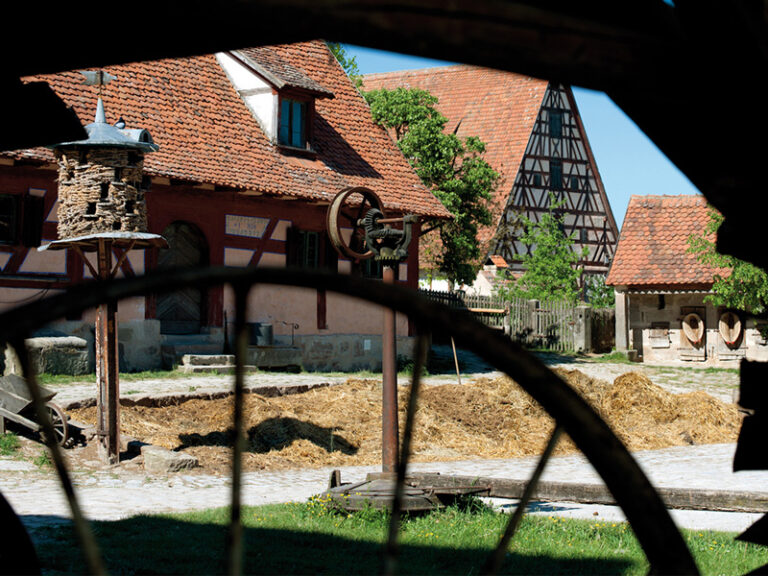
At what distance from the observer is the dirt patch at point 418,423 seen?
10.7 meters

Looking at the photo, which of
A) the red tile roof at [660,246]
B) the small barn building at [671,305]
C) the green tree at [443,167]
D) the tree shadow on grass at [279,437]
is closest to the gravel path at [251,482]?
the tree shadow on grass at [279,437]

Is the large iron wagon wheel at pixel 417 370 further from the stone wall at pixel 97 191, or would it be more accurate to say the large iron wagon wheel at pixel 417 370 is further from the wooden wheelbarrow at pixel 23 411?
the wooden wheelbarrow at pixel 23 411

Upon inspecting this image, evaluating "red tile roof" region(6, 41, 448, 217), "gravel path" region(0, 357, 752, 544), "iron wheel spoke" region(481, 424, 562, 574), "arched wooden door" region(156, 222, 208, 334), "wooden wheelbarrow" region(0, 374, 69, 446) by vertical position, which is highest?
"red tile roof" region(6, 41, 448, 217)

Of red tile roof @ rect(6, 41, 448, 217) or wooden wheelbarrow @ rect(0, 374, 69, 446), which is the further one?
red tile roof @ rect(6, 41, 448, 217)

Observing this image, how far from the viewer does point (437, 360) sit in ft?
69.1

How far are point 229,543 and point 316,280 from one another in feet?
1.30

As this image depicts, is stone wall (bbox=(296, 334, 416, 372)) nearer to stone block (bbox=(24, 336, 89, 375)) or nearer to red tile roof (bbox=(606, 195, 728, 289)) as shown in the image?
stone block (bbox=(24, 336, 89, 375))

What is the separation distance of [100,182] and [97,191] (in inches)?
3.6

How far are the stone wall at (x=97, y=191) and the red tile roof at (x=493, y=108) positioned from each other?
69.3ft

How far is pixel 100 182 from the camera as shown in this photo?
9.48 metres

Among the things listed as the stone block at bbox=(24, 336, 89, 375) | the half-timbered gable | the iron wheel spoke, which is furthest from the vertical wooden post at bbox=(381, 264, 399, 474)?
the half-timbered gable

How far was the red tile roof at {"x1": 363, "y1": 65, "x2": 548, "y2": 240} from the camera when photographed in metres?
32.8

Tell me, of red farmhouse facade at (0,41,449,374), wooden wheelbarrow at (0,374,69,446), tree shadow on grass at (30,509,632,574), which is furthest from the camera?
red farmhouse facade at (0,41,449,374)

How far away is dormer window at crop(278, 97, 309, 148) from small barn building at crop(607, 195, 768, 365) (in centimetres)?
1047
